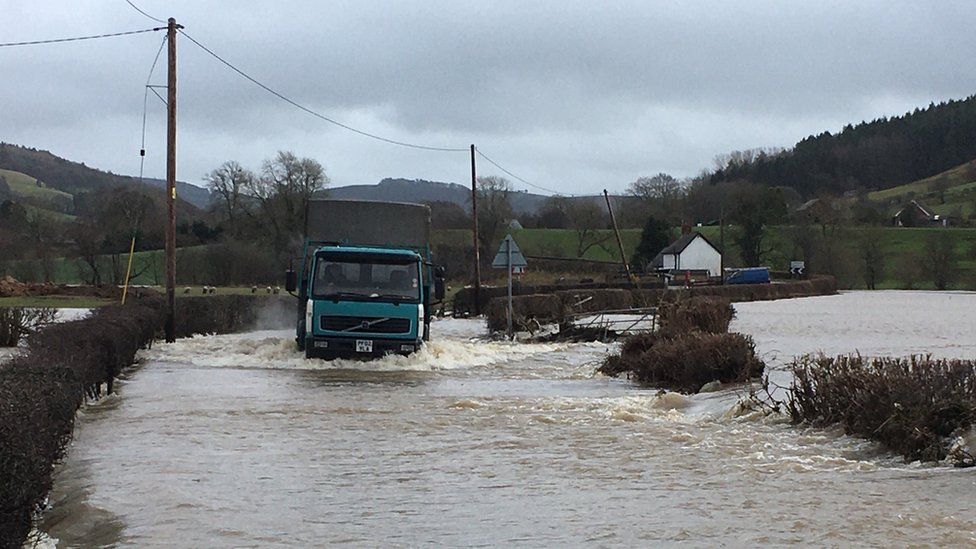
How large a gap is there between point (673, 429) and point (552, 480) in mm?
3787

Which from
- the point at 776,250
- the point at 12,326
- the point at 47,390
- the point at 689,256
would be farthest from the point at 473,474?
the point at 776,250

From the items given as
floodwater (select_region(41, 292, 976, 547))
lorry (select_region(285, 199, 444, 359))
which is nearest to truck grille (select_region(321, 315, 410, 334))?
lorry (select_region(285, 199, 444, 359))

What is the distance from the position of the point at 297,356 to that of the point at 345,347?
7.87 ft

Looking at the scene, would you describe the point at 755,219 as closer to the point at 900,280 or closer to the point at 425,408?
the point at 900,280

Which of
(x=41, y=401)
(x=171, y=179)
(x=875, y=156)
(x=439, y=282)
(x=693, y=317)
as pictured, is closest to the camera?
(x=41, y=401)

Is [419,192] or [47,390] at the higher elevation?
[419,192]

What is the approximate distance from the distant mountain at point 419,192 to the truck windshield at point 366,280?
54634 mm

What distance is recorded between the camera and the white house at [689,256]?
108m

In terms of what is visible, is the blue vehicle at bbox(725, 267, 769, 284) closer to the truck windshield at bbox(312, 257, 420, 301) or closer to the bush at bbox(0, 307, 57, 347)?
the bush at bbox(0, 307, 57, 347)

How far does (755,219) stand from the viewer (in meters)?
111

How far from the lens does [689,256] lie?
4277 inches

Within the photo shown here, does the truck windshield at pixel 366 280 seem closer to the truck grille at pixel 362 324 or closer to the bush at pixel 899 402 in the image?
the truck grille at pixel 362 324

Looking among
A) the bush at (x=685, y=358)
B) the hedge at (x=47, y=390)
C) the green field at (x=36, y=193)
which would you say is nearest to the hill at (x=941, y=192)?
the green field at (x=36, y=193)

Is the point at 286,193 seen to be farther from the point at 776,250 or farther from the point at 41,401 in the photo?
the point at 41,401
